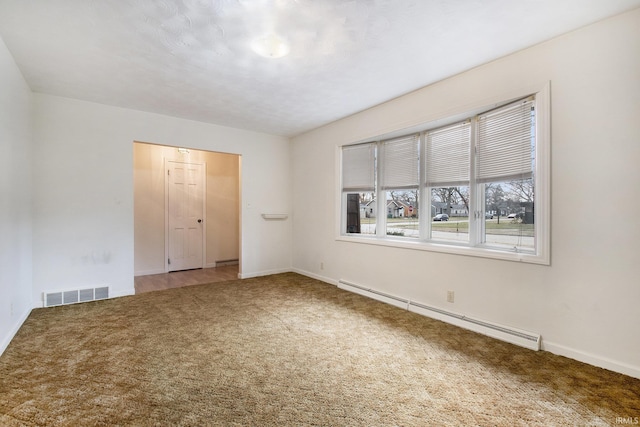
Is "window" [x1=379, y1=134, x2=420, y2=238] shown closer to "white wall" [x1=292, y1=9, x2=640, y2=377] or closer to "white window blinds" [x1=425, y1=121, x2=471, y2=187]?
"white window blinds" [x1=425, y1=121, x2=471, y2=187]

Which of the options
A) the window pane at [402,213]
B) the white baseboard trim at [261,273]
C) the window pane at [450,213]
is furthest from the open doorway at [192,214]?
the window pane at [450,213]

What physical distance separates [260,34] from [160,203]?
14.5 ft

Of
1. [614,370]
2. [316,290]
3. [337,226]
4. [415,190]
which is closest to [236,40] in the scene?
[415,190]

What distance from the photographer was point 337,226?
15.6 feet

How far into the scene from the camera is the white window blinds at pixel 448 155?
3.31 meters

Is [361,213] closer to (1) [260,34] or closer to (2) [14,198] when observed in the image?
(1) [260,34]

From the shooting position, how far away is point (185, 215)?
6016 millimetres

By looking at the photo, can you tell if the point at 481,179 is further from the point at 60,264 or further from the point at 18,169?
the point at 60,264

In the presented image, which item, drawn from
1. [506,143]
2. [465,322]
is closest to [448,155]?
[506,143]

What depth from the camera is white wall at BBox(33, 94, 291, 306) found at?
367 centimetres

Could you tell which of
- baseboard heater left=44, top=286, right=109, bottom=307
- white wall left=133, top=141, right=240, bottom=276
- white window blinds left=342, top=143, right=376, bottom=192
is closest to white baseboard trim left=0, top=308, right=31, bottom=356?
baseboard heater left=44, top=286, right=109, bottom=307

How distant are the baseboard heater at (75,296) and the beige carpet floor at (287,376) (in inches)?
15.3

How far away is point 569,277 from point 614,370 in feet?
2.28

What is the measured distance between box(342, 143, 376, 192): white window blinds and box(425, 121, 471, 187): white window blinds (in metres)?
0.93
